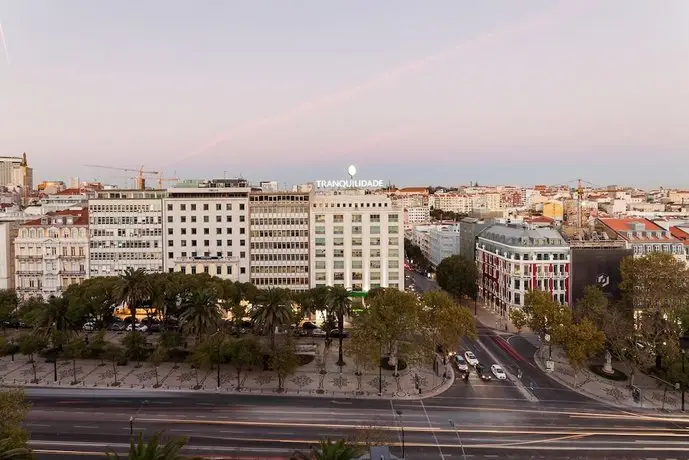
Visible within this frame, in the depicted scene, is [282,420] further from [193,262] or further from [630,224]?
[630,224]

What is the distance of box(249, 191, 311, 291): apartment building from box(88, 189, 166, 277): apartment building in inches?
1039

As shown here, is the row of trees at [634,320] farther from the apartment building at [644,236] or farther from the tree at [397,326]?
the tree at [397,326]

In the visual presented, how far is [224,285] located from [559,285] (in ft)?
268

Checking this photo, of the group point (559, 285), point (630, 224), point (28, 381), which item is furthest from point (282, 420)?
point (630, 224)

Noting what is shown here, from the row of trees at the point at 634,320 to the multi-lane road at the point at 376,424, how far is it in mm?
10200

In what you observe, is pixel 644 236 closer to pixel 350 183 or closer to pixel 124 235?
pixel 350 183

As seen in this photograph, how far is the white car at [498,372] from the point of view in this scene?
8344cm

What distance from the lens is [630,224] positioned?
131 metres

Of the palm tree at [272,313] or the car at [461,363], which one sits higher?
the palm tree at [272,313]

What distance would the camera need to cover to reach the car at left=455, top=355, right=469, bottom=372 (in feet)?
285

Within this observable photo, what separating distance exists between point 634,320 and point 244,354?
78.4 metres

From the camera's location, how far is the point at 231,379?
8231cm

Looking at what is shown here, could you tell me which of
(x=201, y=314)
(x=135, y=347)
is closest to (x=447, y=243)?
(x=201, y=314)

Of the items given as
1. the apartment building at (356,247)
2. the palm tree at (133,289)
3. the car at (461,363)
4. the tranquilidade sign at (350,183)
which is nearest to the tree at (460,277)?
the apartment building at (356,247)
